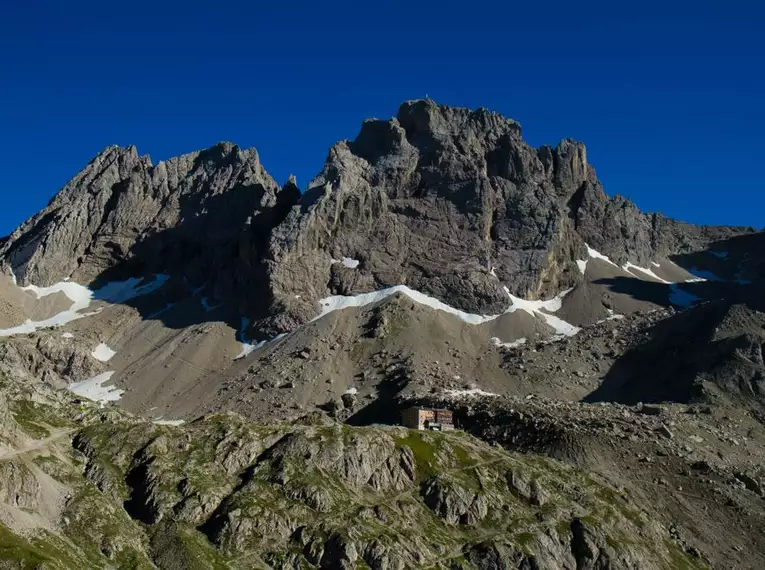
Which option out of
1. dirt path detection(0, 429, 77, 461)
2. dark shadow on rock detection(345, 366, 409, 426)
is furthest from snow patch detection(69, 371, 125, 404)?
dirt path detection(0, 429, 77, 461)

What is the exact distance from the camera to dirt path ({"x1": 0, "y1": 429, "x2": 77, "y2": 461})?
273 feet

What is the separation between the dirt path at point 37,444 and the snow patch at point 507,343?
113 meters

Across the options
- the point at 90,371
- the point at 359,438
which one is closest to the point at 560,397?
the point at 359,438

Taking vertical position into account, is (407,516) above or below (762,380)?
below

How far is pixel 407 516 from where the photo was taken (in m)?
97.8

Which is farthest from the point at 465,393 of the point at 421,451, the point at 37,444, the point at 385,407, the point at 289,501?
the point at 37,444

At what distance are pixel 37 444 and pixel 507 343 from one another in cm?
12313

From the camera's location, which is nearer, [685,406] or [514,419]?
[514,419]

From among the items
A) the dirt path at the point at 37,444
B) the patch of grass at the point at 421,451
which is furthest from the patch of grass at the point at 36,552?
the patch of grass at the point at 421,451

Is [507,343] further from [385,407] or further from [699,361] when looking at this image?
[699,361]

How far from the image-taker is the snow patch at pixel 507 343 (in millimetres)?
192250

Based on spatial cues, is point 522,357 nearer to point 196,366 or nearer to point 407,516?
point 196,366

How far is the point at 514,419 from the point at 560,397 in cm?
3154

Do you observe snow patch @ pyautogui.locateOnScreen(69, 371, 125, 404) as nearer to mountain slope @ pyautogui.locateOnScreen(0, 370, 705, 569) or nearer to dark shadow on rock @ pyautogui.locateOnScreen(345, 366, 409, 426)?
dark shadow on rock @ pyautogui.locateOnScreen(345, 366, 409, 426)
